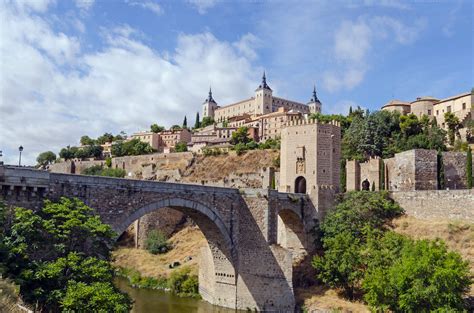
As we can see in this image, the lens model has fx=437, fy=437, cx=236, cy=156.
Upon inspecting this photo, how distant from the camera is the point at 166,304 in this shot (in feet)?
96.9

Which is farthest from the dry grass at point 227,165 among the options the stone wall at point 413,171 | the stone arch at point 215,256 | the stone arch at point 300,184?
the stone arch at point 215,256

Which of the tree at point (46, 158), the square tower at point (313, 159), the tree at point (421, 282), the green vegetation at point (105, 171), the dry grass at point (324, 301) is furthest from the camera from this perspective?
the tree at point (46, 158)

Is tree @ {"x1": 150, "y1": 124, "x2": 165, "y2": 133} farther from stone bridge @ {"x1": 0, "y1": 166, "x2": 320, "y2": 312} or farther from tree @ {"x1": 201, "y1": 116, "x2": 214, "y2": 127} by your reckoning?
stone bridge @ {"x1": 0, "y1": 166, "x2": 320, "y2": 312}

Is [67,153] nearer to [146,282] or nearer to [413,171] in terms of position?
[146,282]

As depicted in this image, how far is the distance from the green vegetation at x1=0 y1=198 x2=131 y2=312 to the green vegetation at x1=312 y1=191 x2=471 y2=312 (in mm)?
13230

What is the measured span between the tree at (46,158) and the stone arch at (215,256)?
75.8 metres

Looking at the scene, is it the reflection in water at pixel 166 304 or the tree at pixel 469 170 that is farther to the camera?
the tree at pixel 469 170

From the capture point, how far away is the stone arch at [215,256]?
2634cm

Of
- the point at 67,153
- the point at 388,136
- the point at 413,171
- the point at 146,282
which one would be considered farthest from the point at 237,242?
the point at 67,153

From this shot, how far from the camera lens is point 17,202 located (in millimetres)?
16797

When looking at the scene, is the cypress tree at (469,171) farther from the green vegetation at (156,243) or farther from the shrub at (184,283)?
the green vegetation at (156,243)

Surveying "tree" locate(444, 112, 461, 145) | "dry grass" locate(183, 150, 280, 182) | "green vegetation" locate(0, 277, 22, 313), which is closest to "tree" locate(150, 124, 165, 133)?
"dry grass" locate(183, 150, 280, 182)

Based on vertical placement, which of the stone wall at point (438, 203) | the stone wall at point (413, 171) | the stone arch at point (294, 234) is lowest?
the stone arch at point (294, 234)

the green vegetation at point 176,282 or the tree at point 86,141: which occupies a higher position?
the tree at point 86,141
